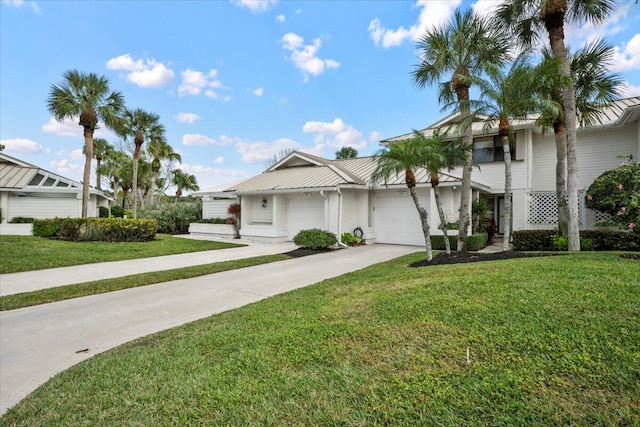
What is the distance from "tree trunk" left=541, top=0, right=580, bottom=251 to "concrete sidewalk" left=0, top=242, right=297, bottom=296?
9.52 meters

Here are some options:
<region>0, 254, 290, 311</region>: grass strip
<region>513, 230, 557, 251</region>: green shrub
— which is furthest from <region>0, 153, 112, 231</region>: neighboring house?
<region>513, 230, 557, 251</region>: green shrub

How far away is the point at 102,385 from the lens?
10.2ft

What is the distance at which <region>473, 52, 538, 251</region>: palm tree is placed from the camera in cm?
823

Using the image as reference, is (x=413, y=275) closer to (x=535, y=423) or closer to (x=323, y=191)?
(x=535, y=423)

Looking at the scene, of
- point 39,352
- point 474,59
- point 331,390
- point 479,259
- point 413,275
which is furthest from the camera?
point 474,59

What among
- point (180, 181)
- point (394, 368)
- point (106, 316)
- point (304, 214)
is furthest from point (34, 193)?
point (394, 368)

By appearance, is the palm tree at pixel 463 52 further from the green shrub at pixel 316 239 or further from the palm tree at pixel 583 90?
the green shrub at pixel 316 239

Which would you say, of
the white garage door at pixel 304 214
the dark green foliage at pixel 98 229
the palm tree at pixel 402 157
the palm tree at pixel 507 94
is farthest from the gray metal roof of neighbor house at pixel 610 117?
the dark green foliage at pixel 98 229

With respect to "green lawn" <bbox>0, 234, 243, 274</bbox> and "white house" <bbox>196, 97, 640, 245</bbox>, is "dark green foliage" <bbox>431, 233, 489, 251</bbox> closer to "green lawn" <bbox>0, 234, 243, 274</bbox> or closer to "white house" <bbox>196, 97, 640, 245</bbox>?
"white house" <bbox>196, 97, 640, 245</bbox>

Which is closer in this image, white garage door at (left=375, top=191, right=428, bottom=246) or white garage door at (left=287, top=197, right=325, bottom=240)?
white garage door at (left=375, top=191, right=428, bottom=246)

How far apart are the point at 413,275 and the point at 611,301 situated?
10.8 feet

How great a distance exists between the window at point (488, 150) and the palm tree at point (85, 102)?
66.8ft

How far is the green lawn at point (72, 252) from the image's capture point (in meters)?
9.98

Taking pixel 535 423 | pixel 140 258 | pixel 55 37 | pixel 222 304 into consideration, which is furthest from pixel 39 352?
pixel 55 37
